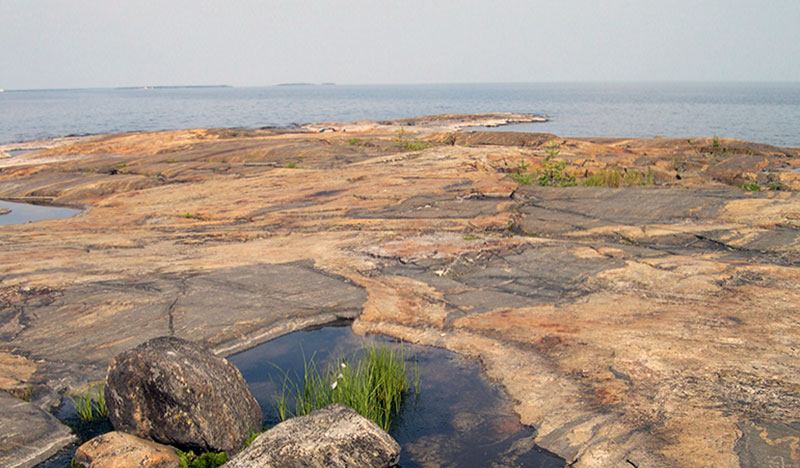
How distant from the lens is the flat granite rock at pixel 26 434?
5.51 meters

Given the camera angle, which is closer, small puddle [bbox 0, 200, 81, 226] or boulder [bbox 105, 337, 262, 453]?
boulder [bbox 105, 337, 262, 453]

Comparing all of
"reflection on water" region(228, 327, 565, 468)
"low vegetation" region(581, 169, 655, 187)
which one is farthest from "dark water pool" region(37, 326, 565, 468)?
"low vegetation" region(581, 169, 655, 187)

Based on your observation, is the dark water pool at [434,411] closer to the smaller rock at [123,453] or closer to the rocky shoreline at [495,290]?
the rocky shoreline at [495,290]

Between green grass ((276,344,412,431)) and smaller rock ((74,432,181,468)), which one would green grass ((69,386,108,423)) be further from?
green grass ((276,344,412,431))

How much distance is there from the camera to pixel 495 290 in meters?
9.38

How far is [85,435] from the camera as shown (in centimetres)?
610

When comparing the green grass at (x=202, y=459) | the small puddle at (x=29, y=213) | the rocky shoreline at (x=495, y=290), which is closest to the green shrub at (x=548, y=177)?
the rocky shoreline at (x=495, y=290)

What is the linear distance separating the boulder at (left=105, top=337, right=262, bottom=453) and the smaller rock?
16 centimetres

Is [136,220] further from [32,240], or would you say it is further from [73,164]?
[73,164]

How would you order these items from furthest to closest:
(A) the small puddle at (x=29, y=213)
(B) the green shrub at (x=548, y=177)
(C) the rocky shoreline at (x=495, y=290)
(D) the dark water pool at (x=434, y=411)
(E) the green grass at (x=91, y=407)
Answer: (A) the small puddle at (x=29, y=213), (B) the green shrub at (x=548, y=177), (E) the green grass at (x=91, y=407), (C) the rocky shoreline at (x=495, y=290), (D) the dark water pool at (x=434, y=411)

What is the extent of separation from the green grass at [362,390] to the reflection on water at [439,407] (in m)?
0.15

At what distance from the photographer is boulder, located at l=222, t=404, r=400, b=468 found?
5.07 meters

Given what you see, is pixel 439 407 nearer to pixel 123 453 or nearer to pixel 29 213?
pixel 123 453

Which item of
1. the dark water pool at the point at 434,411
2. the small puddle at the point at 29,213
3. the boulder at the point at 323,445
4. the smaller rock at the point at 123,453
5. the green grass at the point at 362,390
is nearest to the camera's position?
the boulder at the point at 323,445
